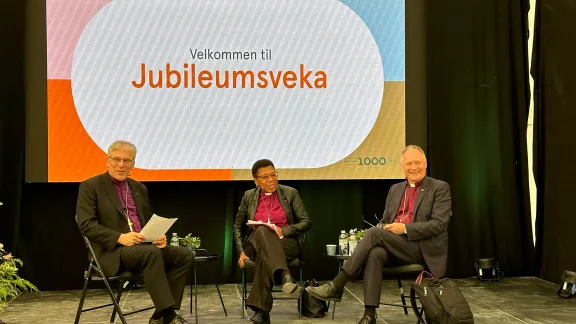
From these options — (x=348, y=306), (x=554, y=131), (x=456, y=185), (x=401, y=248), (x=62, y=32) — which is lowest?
(x=348, y=306)

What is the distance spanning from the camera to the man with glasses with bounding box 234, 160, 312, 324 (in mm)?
4719

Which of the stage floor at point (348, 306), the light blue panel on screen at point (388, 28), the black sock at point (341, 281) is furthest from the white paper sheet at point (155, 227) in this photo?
the light blue panel on screen at point (388, 28)

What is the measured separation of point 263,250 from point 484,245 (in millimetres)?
2506

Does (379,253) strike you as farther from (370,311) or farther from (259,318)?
(259,318)

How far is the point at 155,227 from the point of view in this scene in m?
4.46

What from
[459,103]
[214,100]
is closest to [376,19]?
[459,103]

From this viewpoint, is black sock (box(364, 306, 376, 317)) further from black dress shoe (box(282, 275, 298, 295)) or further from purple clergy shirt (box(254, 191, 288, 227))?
purple clergy shirt (box(254, 191, 288, 227))

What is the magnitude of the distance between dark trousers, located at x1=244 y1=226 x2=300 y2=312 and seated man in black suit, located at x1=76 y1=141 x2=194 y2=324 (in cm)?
42

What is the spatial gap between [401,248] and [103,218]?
1790 millimetres

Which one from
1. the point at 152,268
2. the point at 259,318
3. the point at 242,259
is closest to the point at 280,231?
the point at 242,259

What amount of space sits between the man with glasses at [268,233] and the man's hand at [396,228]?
26.2 inches

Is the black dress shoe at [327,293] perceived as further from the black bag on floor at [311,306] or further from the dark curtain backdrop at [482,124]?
the dark curtain backdrop at [482,124]

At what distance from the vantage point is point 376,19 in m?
6.24

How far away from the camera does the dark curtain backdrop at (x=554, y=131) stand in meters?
5.91
